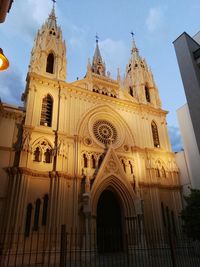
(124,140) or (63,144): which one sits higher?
(124,140)

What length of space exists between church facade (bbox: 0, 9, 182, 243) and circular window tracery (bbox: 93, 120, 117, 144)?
0.10 metres

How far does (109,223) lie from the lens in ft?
57.9

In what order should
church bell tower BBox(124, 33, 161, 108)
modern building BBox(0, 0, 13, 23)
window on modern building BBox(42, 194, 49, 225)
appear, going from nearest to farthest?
1. modern building BBox(0, 0, 13, 23)
2. window on modern building BBox(42, 194, 49, 225)
3. church bell tower BBox(124, 33, 161, 108)

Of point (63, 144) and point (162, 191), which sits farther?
point (162, 191)

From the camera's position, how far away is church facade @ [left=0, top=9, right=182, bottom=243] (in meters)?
14.5

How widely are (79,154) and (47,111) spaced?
446 cm

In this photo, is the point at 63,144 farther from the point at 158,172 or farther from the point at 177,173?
the point at 177,173

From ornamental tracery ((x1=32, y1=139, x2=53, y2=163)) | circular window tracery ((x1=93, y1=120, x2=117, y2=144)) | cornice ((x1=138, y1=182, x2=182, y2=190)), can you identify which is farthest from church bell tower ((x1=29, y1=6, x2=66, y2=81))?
cornice ((x1=138, y1=182, x2=182, y2=190))

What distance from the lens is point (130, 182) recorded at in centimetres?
1806

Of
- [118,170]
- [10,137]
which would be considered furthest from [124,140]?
[10,137]

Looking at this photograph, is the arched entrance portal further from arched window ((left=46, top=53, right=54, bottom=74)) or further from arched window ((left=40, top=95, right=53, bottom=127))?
arched window ((left=46, top=53, right=54, bottom=74))

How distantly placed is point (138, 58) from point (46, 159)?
18.7 metres

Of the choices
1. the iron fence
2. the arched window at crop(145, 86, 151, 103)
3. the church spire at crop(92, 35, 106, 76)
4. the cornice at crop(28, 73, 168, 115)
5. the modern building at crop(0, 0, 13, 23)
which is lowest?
the iron fence

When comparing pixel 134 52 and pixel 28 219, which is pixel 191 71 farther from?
pixel 134 52
